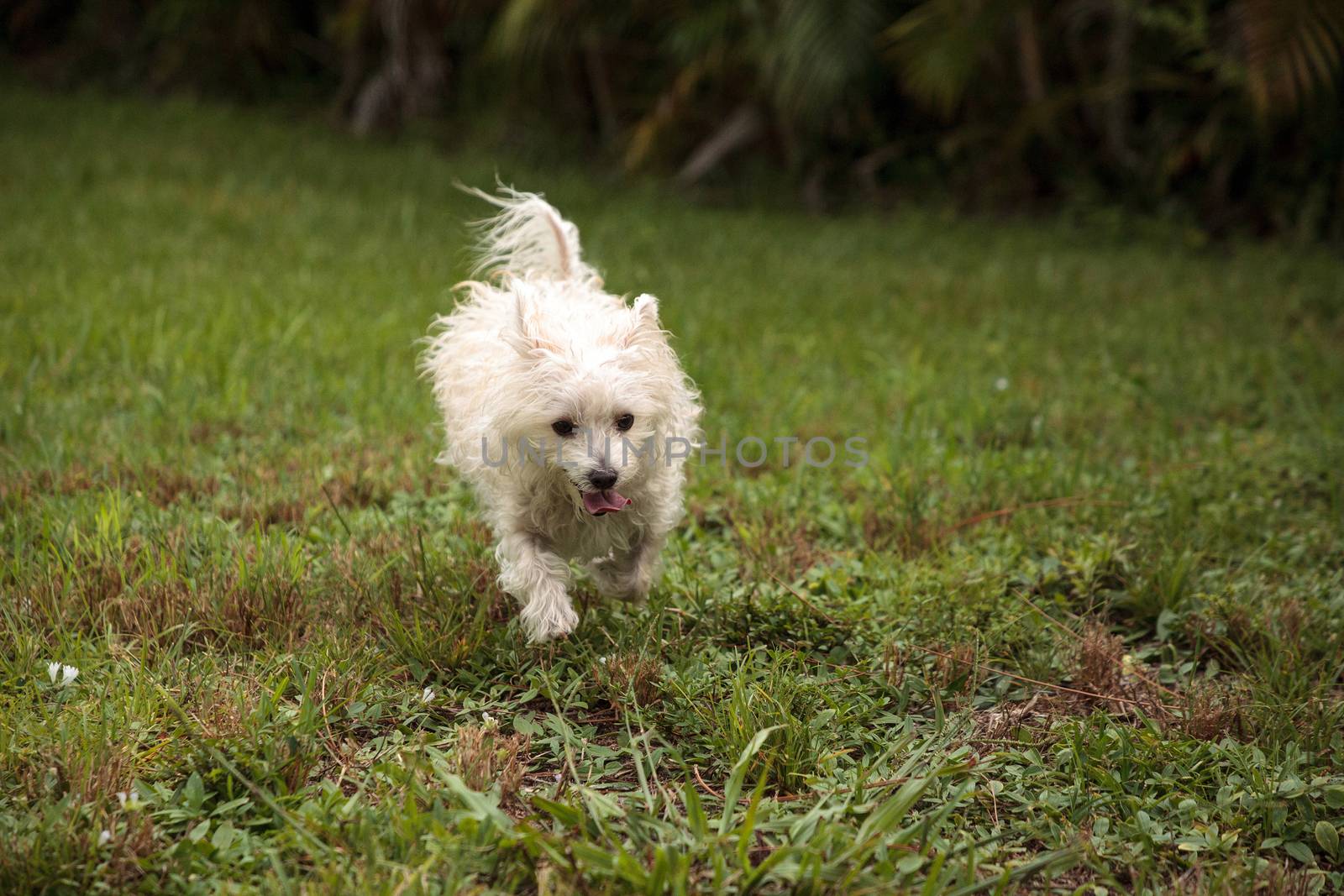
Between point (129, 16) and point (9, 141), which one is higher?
point (129, 16)

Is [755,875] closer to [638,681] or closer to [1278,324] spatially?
[638,681]

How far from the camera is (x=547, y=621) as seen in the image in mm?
3174

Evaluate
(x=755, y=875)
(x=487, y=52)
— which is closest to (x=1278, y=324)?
(x=755, y=875)

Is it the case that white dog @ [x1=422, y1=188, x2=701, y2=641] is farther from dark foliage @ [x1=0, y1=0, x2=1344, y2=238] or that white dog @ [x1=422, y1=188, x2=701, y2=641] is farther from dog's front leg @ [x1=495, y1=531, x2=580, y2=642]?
dark foliage @ [x1=0, y1=0, x2=1344, y2=238]

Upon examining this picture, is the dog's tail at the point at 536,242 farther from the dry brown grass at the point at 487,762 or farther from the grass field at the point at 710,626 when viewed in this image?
the dry brown grass at the point at 487,762

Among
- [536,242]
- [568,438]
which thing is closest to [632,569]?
[568,438]

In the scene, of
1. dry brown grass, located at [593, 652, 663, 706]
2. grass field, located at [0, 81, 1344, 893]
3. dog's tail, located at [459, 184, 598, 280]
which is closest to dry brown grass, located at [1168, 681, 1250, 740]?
grass field, located at [0, 81, 1344, 893]

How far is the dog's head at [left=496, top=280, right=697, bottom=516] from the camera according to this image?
3.13 meters

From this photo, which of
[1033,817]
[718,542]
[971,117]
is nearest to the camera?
[1033,817]

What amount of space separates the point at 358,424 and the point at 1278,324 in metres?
5.69

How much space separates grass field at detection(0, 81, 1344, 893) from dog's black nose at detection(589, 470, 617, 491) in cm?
51

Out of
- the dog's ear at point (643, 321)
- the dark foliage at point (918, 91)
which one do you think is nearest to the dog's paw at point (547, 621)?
the dog's ear at point (643, 321)

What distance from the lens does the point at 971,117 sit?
1162 cm

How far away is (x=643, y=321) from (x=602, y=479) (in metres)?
0.53
